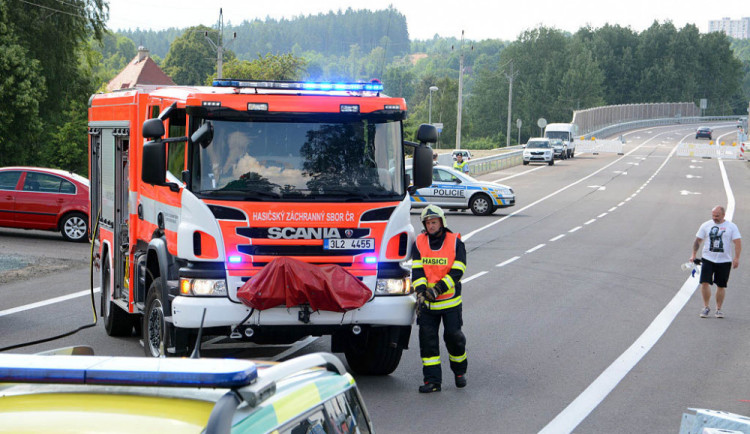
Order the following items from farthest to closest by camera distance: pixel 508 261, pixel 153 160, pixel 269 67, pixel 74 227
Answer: pixel 269 67 < pixel 74 227 < pixel 508 261 < pixel 153 160

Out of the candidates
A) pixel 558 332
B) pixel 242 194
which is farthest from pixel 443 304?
pixel 558 332

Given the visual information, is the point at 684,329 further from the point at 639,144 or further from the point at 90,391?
the point at 639,144

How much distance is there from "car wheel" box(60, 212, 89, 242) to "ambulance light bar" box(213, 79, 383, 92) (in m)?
13.8

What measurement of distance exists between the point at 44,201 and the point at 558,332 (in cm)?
1374

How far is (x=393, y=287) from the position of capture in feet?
31.0

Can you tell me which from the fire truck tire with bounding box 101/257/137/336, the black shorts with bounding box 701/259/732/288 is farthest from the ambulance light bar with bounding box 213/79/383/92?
the black shorts with bounding box 701/259/732/288

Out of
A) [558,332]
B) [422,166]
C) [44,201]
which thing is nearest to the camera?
[422,166]

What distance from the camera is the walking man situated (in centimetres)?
1483

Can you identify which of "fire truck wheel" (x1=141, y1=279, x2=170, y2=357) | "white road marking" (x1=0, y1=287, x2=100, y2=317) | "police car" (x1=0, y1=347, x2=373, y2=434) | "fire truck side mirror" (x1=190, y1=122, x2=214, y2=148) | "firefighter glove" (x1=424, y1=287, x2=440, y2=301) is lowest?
"white road marking" (x1=0, y1=287, x2=100, y2=317)

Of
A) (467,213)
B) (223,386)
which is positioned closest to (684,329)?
(223,386)

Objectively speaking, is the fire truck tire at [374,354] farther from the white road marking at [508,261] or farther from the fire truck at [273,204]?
the white road marking at [508,261]

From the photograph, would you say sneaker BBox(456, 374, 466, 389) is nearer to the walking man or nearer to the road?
the road

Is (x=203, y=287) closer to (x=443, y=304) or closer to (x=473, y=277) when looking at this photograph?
(x=443, y=304)

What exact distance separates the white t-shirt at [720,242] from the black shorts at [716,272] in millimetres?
65
